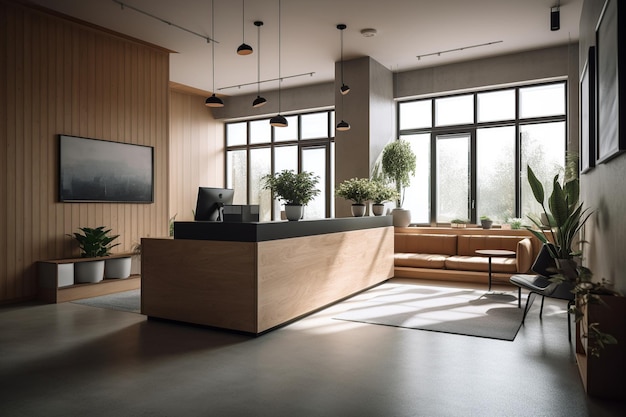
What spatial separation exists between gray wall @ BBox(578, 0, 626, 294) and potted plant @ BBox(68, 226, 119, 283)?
5902mm

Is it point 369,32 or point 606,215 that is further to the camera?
point 369,32

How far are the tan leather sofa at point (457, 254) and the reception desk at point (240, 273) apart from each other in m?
2.64

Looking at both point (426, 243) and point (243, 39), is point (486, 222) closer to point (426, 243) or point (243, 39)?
point (426, 243)

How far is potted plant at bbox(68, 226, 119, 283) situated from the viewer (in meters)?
6.25

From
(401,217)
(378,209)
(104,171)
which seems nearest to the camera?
(104,171)

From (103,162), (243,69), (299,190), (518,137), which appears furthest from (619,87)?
(243,69)

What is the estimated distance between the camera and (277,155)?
36.0ft

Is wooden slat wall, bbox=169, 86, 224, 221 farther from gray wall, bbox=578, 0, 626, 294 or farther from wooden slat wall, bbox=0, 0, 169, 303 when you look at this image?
gray wall, bbox=578, 0, 626, 294

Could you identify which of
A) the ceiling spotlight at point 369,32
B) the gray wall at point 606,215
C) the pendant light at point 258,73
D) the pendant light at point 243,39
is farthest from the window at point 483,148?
the pendant light at point 243,39

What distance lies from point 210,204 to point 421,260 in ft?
13.0

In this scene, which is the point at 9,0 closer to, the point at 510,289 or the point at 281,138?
the point at 281,138

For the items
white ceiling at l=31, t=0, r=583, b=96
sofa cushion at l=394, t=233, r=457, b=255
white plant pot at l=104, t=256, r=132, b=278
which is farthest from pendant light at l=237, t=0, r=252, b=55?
sofa cushion at l=394, t=233, r=457, b=255

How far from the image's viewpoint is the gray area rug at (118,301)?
559 cm

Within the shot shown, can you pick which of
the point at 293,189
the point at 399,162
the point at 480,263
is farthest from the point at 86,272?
the point at 480,263
